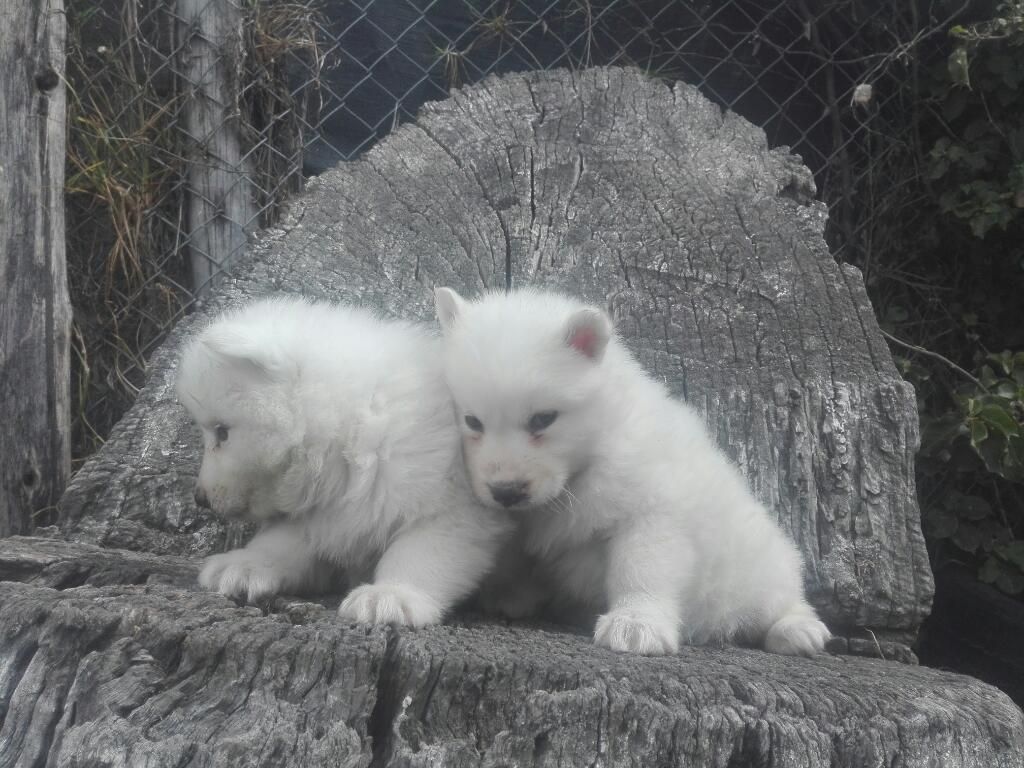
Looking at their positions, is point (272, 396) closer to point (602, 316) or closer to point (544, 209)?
point (602, 316)

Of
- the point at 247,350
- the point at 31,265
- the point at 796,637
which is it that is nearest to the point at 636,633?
the point at 796,637

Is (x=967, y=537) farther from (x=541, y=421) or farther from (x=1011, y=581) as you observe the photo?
(x=541, y=421)

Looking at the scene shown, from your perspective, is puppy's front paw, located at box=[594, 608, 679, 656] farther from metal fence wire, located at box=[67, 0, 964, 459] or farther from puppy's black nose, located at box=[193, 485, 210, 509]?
metal fence wire, located at box=[67, 0, 964, 459]

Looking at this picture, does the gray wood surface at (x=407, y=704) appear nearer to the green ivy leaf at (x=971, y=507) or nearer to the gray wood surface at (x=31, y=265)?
the gray wood surface at (x=31, y=265)

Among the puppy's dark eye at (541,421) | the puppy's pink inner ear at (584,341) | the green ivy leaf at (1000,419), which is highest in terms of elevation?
the green ivy leaf at (1000,419)

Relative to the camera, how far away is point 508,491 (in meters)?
2.90

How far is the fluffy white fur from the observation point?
2951mm

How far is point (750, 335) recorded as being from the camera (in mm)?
3908

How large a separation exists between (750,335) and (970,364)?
9.55ft

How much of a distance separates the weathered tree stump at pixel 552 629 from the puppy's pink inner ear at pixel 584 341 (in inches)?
29.6

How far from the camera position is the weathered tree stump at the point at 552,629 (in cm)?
217

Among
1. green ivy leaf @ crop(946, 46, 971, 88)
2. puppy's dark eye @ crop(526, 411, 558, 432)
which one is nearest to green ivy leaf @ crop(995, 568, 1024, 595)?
green ivy leaf @ crop(946, 46, 971, 88)

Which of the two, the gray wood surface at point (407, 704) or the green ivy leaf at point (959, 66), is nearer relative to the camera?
the gray wood surface at point (407, 704)

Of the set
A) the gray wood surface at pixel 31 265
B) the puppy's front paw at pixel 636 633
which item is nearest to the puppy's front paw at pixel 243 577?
the puppy's front paw at pixel 636 633
